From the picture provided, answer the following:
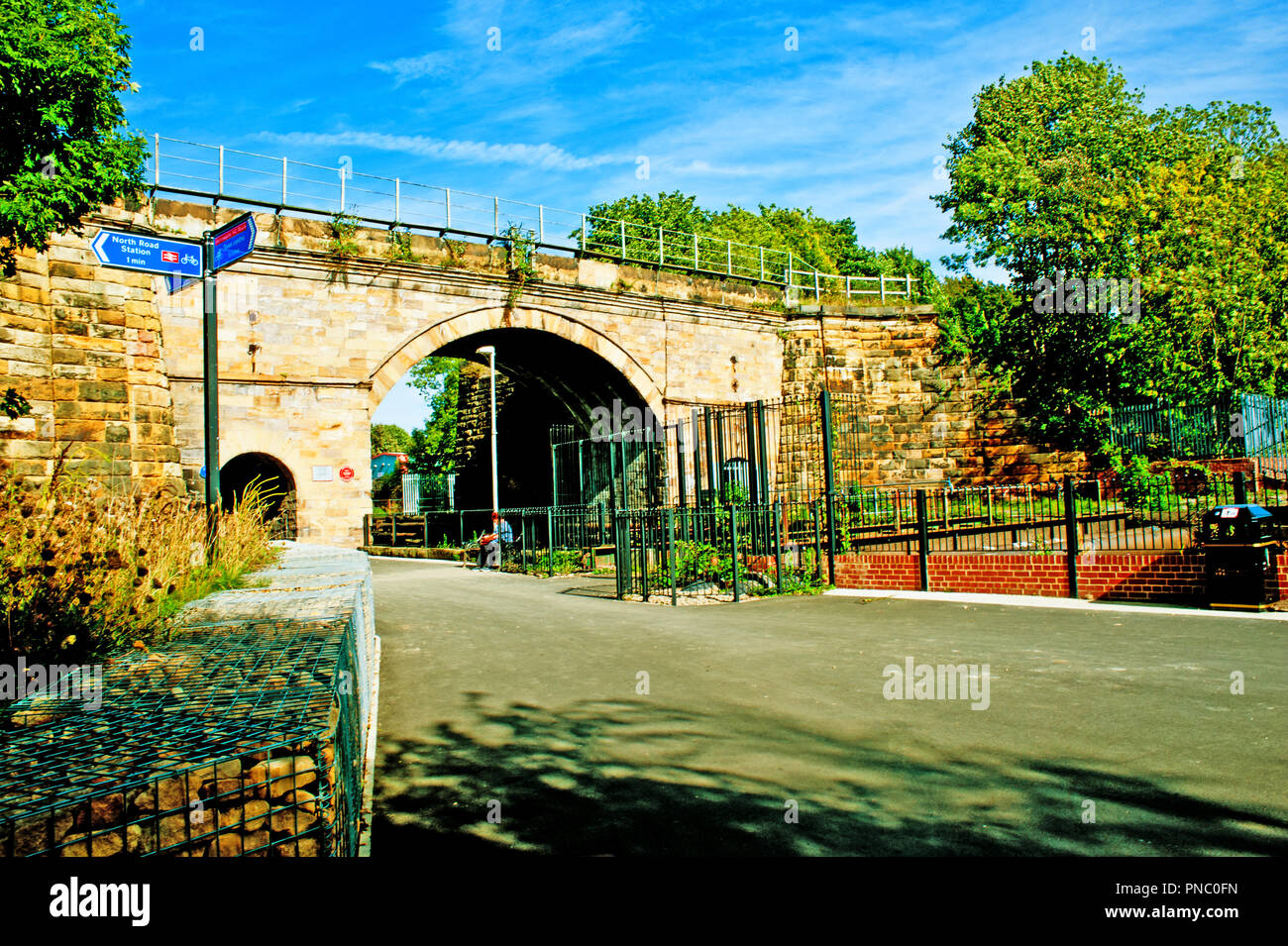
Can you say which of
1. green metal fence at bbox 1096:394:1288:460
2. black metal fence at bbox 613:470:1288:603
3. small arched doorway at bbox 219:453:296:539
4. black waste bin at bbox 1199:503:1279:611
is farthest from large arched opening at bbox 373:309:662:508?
green metal fence at bbox 1096:394:1288:460

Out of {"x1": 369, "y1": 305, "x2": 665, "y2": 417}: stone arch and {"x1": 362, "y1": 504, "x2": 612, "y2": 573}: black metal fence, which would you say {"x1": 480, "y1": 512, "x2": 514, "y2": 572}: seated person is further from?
{"x1": 369, "y1": 305, "x2": 665, "y2": 417}: stone arch

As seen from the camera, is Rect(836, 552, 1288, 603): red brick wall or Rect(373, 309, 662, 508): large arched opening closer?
Rect(836, 552, 1288, 603): red brick wall

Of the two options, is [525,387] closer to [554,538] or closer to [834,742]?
[554,538]

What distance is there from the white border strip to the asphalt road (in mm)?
659

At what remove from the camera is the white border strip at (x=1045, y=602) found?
9.33 meters

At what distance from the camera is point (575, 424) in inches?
1161

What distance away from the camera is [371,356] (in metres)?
20.8

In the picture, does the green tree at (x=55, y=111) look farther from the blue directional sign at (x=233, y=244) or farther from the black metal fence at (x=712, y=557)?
the black metal fence at (x=712, y=557)

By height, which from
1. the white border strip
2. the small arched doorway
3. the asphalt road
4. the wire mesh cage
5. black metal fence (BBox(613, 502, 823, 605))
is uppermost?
the small arched doorway

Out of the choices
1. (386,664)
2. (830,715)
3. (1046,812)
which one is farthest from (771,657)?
(1046,812)

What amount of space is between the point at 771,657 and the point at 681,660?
781 mm

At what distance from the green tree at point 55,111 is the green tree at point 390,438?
77953 millimetres

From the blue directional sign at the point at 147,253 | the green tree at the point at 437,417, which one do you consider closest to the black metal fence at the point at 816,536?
the blue directional sign at the point at 147,253

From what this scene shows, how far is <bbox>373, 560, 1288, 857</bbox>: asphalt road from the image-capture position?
138 inches
